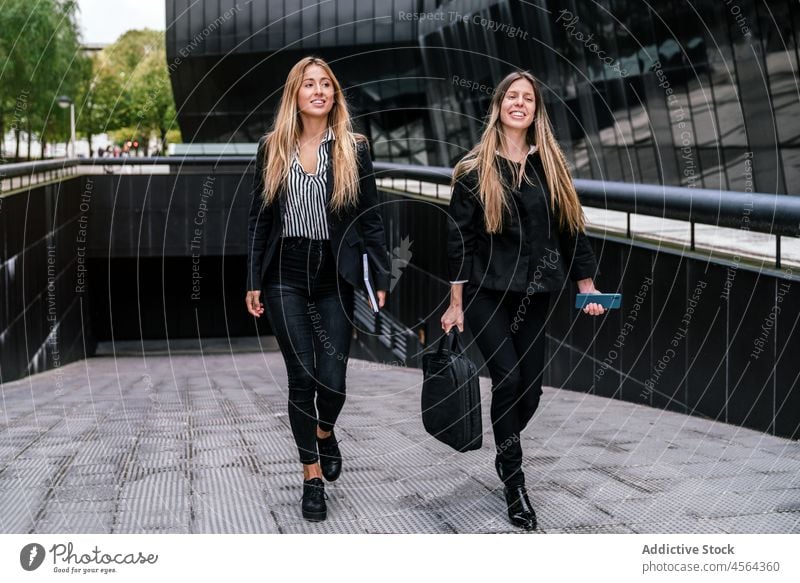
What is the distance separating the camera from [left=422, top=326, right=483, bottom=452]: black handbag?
4.64 meters

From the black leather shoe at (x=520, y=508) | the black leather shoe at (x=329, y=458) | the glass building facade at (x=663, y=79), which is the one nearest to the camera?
the black leather shoe at (x=520, y=508)

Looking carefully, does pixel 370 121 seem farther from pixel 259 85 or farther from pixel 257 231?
pixel 257 231

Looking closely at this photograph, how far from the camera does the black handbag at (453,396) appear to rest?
4.64 meters

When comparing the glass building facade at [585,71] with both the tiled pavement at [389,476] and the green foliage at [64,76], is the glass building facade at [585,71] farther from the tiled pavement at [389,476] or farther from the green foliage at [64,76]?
the green foliage at [64,76]

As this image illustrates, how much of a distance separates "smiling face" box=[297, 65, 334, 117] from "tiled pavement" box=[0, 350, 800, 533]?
186cm

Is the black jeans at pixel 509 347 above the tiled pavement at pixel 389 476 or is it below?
above

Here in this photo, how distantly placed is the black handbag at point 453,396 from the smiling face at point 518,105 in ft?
3.21

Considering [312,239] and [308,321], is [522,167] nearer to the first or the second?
[312,239]

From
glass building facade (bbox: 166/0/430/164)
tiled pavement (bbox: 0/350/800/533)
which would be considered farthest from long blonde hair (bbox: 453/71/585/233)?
glass building facade (bbox: 166/0/430/164)

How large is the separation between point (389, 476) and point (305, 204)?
1.57 m

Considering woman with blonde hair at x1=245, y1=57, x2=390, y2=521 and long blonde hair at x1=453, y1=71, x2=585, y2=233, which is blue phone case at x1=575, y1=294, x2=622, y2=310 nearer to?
long blonde hair at x1=453, y1=71, x2=585, y2=233

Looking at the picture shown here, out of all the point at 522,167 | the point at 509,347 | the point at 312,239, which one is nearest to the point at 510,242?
the point at 522,167

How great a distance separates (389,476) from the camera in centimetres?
537

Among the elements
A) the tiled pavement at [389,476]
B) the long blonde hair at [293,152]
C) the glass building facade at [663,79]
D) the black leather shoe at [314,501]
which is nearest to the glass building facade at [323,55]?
the glass building facade at [663,79]
